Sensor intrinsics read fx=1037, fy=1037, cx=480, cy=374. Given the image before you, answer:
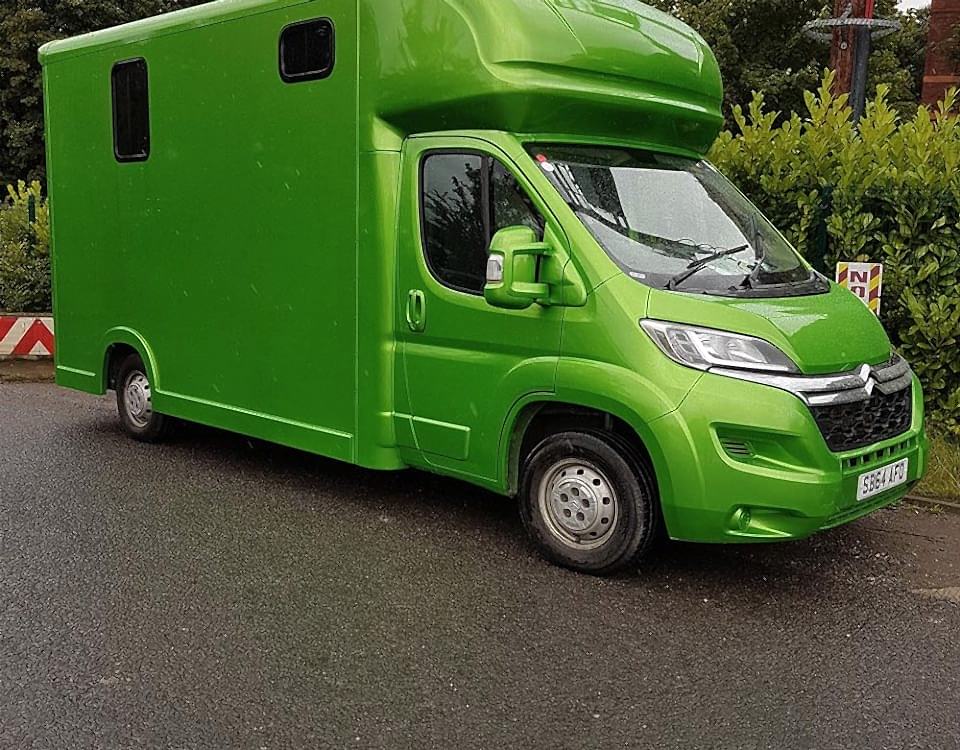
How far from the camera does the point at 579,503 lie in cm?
507

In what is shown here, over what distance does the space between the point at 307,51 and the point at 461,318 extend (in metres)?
1.87

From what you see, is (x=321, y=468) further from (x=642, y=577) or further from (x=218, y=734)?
(x=218, y=734)

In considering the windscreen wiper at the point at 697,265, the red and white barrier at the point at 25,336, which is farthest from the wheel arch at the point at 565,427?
the red and white barrier at the point at 25,336

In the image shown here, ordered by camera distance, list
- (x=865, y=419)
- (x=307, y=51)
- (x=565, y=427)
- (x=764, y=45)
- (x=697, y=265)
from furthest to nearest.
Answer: (x=764, y=45)
(x=307, y=51)
(x=565, y=427)
(x=697, y=265)
(x=865, y=419)

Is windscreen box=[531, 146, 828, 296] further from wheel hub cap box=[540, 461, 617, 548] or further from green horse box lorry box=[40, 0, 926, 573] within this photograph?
wheel hub cap box=[540, 461, 617, 548]

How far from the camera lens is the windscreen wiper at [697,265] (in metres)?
4.85

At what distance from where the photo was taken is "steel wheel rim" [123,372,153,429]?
7.75 meters

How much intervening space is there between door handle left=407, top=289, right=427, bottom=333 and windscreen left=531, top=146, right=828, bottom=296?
0.98 m

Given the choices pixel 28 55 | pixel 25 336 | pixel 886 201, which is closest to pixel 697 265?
pixel 886 201

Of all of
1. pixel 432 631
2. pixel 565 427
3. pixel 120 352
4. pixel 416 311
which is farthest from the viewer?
pixel 120 352

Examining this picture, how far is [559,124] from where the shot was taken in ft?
17.5

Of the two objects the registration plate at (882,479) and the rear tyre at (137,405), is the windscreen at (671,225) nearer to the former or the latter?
the registration plate at (882,479)

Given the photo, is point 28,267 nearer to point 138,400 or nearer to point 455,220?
point 138,400

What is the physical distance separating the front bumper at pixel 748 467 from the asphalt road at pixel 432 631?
43 centimetres
